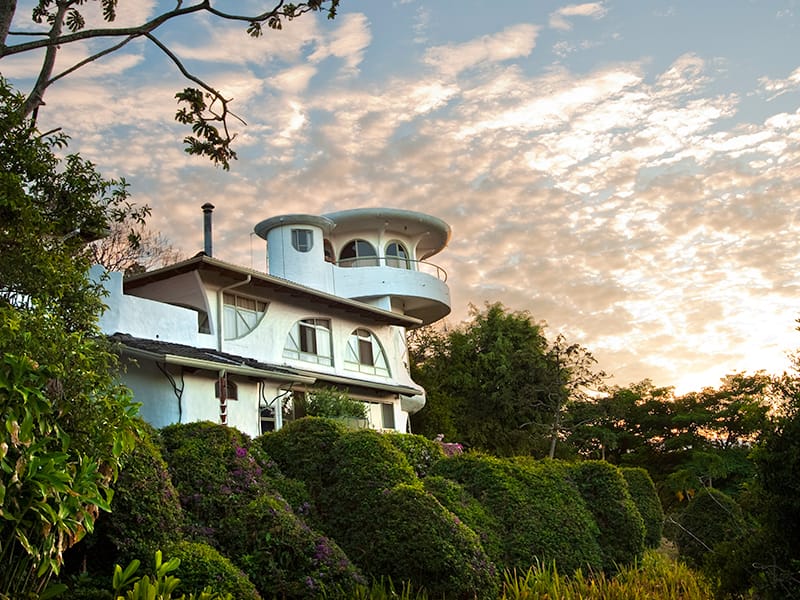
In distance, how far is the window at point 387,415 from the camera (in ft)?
101

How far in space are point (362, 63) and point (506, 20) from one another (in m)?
2.42

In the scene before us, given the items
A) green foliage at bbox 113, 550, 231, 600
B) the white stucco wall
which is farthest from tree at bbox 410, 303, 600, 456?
green foliage at bbox 113, 550, 231, 600

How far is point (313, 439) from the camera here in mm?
14305

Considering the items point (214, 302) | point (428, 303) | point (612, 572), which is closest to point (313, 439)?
point (612, 572)

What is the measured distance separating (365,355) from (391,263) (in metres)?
6.83

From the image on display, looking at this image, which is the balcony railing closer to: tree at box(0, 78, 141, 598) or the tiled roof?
the tiled roof

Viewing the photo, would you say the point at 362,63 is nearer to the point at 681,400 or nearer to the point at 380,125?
the point at 380,125

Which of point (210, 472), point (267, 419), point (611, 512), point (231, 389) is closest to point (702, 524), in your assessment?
point (611, 512)

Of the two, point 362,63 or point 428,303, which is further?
point 428,303

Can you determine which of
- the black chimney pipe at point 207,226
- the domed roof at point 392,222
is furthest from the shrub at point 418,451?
the domed roof at point 392,222

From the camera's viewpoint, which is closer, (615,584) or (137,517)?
(137,517)

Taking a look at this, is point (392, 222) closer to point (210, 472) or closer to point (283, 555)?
point (210, 472)

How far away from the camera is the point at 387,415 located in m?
31.1

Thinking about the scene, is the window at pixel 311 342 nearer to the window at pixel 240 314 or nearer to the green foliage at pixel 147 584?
the window at pixel 240 314
